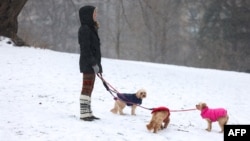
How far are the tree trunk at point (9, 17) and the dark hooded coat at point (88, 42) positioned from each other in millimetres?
12323

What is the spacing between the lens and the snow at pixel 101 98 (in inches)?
294

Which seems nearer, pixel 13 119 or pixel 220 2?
pixel 13 119

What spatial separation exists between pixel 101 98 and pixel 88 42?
405 cm

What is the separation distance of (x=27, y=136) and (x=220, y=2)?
32.3 m

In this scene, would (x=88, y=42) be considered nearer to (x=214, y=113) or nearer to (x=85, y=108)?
(x=85, y=108)

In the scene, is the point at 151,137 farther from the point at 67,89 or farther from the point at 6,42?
the point at 6,42

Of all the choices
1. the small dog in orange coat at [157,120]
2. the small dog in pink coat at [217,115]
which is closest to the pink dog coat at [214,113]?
the small dog in pink coat at [217,115]

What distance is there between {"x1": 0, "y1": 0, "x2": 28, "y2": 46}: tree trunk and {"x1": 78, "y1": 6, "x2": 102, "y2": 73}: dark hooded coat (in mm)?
12323

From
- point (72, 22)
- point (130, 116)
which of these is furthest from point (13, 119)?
point (72, 22)

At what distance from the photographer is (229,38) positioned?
3634cm

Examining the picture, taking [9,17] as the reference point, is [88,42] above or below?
below

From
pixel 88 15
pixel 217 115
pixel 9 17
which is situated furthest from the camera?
pixel 9 17

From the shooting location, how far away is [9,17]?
19.6 metres

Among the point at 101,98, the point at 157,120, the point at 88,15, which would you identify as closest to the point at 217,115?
the point at 157,120
